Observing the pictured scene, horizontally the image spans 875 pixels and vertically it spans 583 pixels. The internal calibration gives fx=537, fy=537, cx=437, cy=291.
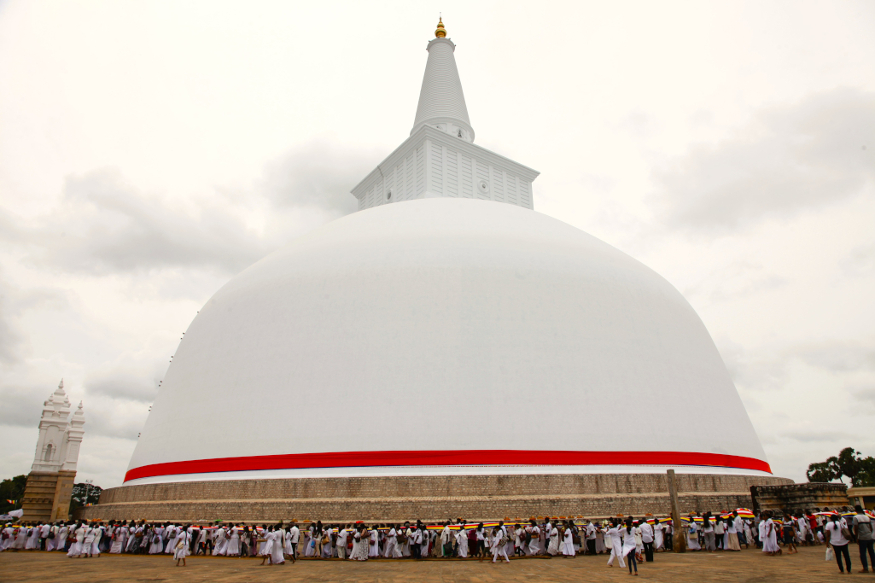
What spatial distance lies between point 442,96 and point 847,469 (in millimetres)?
42446

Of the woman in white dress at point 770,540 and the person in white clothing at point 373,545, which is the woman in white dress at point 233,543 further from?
the woman in white dress at point 770,540

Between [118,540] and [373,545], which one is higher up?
[373,545]

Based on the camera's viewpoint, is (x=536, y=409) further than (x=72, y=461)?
No

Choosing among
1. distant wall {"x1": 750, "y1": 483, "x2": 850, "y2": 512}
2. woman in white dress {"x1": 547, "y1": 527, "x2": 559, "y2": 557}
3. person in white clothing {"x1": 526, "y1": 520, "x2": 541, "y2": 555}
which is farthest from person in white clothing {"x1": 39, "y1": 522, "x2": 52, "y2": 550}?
distant wall {"x1": 750, "y1": 483, "x2": 850, "y2": 512}

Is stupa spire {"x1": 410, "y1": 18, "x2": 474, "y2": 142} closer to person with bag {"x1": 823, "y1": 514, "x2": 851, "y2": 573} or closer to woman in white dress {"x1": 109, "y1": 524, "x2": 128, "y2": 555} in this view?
woman in white dress {"x1": 109, "y1": 524, "x2": 128, "y2": 555}

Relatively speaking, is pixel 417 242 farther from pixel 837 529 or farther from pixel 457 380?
pixel 837 529

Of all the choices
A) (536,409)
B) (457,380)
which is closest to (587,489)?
(536,409)

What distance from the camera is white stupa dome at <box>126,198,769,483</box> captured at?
11938 millimetres

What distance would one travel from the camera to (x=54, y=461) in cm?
2341

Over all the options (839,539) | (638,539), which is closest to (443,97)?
(638,539)

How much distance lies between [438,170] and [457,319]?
1157 cm

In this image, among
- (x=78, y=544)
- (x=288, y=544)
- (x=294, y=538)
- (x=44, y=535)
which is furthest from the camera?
(x=44, y=535)

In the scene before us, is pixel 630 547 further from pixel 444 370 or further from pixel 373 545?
pixel 444 370

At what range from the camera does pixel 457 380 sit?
40.1 ft
